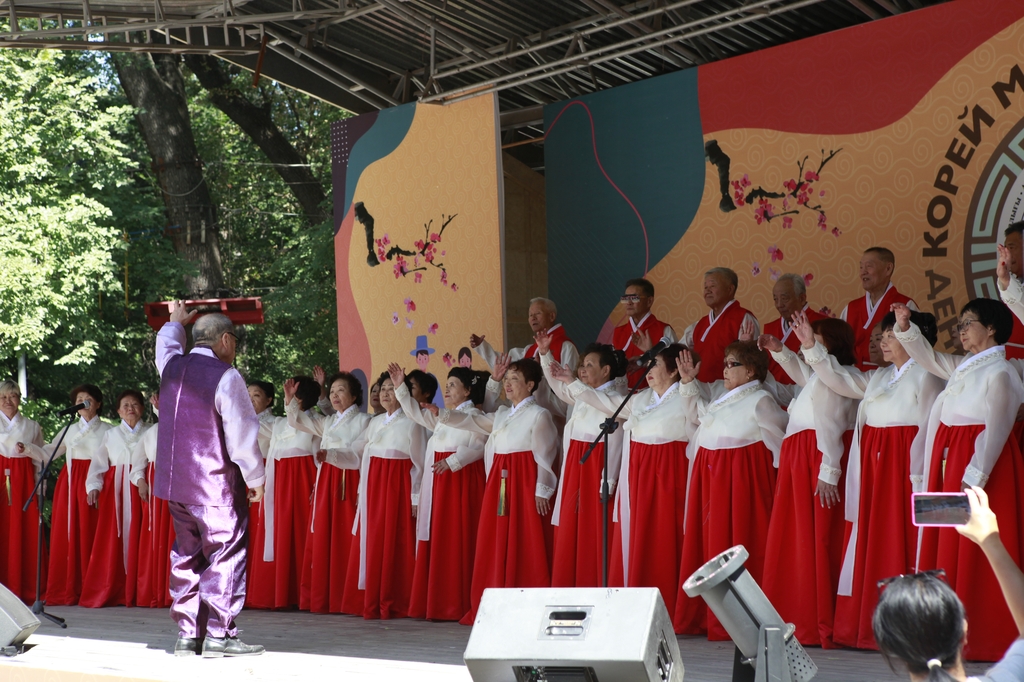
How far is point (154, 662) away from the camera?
457cm

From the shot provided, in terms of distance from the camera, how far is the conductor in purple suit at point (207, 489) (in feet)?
15.4

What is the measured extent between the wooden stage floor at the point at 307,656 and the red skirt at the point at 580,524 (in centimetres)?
60

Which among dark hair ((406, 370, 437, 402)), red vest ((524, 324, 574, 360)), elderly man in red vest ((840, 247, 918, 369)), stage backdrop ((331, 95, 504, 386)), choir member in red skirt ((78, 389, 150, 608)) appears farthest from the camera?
stage backdrop ((331, 95, 504, 386))

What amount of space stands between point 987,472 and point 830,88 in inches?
129

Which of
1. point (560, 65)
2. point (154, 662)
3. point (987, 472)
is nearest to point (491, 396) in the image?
point (560, 65)

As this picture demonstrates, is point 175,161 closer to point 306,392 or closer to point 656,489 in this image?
point 306,392

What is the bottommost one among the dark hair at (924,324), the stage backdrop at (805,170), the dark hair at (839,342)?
the dark hair at (839,342)

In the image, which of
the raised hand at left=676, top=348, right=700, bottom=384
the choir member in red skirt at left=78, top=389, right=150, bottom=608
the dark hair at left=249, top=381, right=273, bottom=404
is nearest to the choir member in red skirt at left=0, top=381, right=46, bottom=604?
the choir member in red skirt at left=78, top=389, right=150, bottom=608

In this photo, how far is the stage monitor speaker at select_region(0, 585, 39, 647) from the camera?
4789mm

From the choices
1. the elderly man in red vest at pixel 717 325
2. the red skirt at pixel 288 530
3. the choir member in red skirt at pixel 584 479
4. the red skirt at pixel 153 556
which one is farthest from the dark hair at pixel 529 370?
the red skirt at pixel 153 556

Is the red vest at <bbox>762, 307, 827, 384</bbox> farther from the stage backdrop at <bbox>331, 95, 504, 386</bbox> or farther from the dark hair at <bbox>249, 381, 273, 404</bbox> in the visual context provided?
the dark hair at <bbox>249, 381, 273, 404</bbox>

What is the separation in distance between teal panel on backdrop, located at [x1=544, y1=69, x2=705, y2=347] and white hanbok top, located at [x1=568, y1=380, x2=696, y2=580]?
2.43 m

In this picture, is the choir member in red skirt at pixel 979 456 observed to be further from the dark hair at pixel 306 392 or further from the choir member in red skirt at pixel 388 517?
the dark hair at pixel 306 392

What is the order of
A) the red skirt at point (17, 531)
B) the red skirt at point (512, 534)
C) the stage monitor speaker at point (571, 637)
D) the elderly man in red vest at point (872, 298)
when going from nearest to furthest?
the stage monitor speaker at point (571, 637), the elderly man in red vest at point (872, 298), the red skirt at point (512, 534), the red skirt at point (17, 531)
